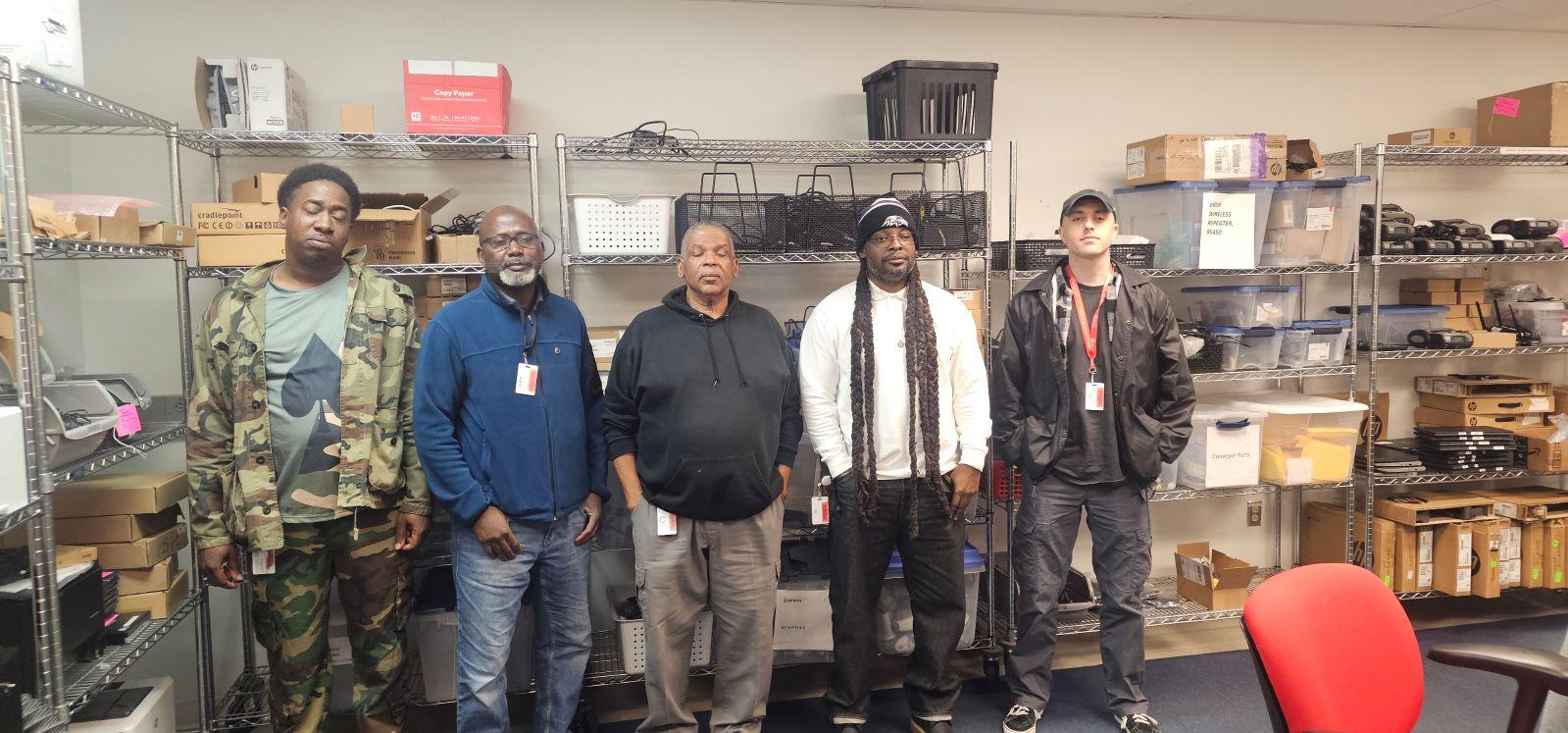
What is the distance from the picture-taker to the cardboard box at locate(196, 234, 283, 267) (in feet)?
9.41

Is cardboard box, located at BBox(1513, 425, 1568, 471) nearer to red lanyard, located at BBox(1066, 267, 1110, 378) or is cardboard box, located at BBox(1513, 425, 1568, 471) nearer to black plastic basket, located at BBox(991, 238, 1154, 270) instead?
black plastic basket, located at BBox(991, 238, 1154, 270)

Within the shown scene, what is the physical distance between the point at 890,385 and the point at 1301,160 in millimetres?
2345

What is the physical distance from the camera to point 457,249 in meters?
3.08

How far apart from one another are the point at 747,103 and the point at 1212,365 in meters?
2.21

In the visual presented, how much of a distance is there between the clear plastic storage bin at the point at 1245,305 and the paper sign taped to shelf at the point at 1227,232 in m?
0.16

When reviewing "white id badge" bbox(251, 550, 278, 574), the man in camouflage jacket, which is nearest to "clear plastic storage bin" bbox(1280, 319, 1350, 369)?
the man in camouflage jacket

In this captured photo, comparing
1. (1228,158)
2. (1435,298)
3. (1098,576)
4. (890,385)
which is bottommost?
(1098,576)

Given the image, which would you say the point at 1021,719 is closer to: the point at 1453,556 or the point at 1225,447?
the point at 1225,447

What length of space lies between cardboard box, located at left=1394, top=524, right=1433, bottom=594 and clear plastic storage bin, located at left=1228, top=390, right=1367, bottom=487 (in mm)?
456

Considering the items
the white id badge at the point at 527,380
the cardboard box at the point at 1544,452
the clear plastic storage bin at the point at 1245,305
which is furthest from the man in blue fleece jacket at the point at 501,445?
the cardboard box at the point at 1544,452

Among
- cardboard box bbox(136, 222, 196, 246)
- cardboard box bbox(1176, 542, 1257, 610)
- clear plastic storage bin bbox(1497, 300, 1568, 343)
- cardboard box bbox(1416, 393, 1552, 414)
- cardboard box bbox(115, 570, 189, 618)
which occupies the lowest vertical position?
cardboard box bbox(1176, 542, 1257, 610)

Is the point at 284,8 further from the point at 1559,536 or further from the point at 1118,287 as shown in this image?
the point at 1559,536

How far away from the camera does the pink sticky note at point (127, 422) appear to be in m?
2.52

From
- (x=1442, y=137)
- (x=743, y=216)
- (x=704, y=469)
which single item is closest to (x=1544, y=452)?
(x=1442, y=137)
